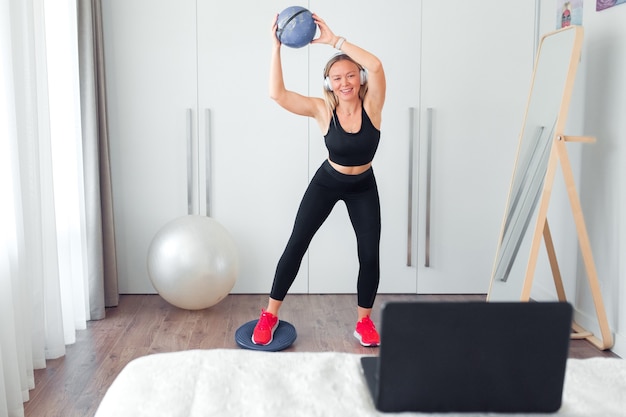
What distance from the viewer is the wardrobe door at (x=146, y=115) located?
12.2 ft

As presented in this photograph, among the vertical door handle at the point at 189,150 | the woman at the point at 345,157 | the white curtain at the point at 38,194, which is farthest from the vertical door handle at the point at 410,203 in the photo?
the white curtain at the point at 38,194

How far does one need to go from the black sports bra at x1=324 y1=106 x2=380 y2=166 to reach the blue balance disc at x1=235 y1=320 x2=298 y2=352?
0.86 m

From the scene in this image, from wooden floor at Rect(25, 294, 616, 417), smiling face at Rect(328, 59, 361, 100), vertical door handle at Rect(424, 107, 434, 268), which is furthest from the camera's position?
vertical door handle at Rect(424, 107, 434, 268)

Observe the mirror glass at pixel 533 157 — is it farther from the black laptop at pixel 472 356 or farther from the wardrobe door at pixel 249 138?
the black laptop at pixel 472 356

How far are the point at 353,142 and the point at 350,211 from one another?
1.16ft

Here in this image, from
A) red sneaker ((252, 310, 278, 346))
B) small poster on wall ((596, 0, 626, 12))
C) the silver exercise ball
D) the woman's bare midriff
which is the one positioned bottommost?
red sneaker ((252, 310, 278, 346))

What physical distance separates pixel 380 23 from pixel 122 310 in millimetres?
2214

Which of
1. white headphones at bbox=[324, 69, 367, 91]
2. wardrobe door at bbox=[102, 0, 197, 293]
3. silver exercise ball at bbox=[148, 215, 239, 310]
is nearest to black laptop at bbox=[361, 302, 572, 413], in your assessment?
white headphones at bbox=[324, 69, 367, 91]

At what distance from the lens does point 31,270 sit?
103 inches

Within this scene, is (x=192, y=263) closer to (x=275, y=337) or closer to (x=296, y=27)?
(x=275, y=337)

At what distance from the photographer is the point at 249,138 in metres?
3.82

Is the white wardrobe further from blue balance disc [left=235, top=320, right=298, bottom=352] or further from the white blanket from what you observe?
the white blanket

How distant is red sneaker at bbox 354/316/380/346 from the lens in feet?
9.95

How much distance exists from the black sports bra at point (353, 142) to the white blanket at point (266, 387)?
1.63 meters
